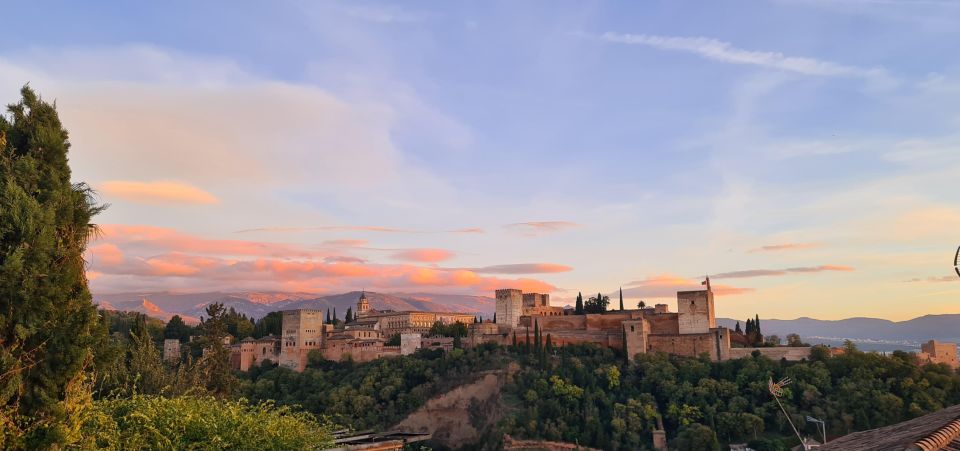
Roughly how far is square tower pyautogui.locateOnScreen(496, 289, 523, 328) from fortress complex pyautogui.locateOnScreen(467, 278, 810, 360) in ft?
0.30

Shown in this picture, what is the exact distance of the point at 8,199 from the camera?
846 cm

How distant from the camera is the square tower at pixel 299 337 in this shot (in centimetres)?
6191

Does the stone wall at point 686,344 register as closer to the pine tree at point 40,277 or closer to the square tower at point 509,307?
the square tower at point 509,307

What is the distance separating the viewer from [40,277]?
868 centimetres

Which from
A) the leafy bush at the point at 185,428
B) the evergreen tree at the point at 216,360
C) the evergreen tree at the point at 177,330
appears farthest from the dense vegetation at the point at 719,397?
the evergreen tree at the point at 177,330

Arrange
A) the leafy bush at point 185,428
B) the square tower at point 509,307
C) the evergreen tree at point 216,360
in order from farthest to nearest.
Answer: the square tower at point 509,307 → the evergreen tree at point 216,360 → the leafy bush at point 185,428

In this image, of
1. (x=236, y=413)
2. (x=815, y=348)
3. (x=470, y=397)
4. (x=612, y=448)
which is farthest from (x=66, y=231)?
(x=815, y=348)

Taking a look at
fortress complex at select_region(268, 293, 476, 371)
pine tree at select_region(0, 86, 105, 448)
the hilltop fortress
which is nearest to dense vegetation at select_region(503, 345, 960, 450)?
the hilltop fortress

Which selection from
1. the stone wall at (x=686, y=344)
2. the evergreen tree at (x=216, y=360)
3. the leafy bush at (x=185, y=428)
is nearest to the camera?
the leafy bush at (x=185, y=428)

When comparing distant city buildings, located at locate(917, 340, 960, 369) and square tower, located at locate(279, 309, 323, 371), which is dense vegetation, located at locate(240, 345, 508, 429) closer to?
square tower, located at locate(279, 309, 323, 371)

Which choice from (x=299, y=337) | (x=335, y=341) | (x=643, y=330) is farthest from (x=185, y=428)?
(x=299, y=337)

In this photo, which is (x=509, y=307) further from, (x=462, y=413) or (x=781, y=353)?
(x=781, y=353)

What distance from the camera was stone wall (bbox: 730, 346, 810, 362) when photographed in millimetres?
46969

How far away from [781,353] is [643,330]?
947cm
